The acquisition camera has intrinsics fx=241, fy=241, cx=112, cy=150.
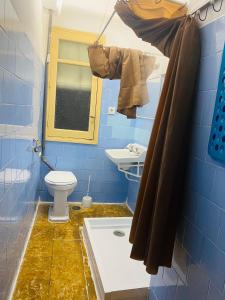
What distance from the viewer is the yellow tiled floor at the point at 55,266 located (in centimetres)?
179

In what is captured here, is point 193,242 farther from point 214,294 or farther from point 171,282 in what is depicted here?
point 171,282

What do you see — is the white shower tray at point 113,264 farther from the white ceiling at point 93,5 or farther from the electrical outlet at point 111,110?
the white ceiling at point 93,5

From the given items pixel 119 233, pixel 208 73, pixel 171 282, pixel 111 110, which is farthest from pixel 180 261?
pixel 111 110

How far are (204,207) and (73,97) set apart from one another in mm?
2563

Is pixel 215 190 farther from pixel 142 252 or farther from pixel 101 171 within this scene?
pixel 101 171

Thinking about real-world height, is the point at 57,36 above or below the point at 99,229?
above

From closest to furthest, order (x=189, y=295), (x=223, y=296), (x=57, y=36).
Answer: (x=223, y=296), (x=189, y=295), (x=57, y=36)

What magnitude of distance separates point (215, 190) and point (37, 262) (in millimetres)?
1753

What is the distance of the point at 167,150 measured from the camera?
3.68 feet

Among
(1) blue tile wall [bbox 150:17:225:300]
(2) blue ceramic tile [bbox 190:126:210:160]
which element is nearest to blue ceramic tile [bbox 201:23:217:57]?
(1) blue tile wall [bbox 150:17:225:300]

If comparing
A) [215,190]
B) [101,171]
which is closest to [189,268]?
[215,190]

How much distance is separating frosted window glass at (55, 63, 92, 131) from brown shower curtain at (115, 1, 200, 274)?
199 cm

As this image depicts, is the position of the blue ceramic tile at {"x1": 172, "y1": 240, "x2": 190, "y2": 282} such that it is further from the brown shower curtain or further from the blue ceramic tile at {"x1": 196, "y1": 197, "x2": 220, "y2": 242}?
the blue ceramic tile at {"x1": 196, "y1": 197, "x2": 220, "y2": 242}

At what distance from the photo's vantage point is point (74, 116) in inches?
130
